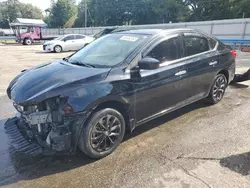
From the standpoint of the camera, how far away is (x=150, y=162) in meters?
3.10

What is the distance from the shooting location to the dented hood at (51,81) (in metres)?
2.82

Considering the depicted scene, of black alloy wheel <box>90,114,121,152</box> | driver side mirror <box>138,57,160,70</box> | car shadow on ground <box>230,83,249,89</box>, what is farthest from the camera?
car shadow on ground <box>230,83,249,89</box>

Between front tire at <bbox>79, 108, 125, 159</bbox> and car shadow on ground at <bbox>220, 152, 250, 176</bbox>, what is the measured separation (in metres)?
1.43

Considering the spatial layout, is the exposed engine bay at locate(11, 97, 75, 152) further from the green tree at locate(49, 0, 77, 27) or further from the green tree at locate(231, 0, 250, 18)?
the green tree at locate(49, 0, 77, 27)

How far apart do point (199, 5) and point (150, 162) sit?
43.8 metres

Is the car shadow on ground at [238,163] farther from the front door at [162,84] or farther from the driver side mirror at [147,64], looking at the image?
the driver side mirror at [147,64]

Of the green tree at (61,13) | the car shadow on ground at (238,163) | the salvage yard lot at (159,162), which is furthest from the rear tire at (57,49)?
the green tree at (61,13)

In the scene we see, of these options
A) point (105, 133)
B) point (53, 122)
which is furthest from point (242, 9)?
point (53, 122)

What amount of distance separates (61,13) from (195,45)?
201 feet

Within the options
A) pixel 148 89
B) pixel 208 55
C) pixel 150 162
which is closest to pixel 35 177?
pixel 150 162

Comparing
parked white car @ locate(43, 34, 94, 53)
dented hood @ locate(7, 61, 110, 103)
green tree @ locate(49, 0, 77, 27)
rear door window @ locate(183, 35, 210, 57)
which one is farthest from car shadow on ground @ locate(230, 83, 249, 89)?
green tree @ locate(49, 0, 77, 27)

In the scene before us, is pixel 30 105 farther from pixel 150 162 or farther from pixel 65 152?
pixel 150 162

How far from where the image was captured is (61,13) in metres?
59.8

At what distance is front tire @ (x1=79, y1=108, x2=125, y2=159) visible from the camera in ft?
9.82
